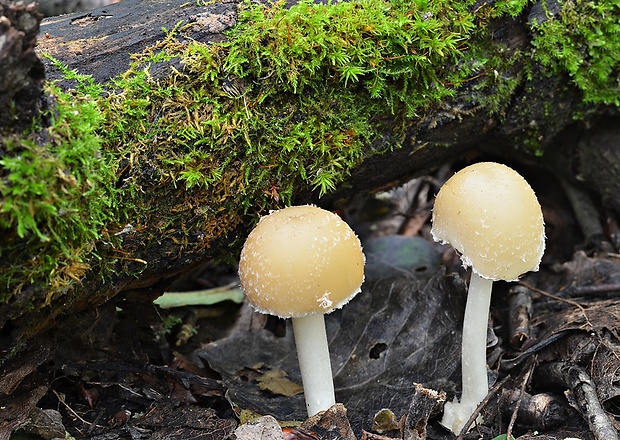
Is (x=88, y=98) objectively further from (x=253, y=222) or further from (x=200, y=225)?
(x=253, y=222)

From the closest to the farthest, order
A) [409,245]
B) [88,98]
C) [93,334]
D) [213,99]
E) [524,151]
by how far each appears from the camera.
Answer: [88,98] → [213,99] → [93,334] → [524,151] → [409,245]

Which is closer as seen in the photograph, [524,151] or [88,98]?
[88,98]

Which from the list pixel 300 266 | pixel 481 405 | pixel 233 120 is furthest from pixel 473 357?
pixel 233 120

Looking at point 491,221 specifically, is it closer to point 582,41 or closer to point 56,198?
point 582,41

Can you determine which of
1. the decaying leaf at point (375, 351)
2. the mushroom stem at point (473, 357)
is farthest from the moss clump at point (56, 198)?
the mushroom stem at point (473, 357)

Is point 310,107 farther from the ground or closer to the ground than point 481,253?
farther from the ground

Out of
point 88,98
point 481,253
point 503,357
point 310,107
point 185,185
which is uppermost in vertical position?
point 88,98

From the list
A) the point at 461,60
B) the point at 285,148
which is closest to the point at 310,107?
the point at 285,148
